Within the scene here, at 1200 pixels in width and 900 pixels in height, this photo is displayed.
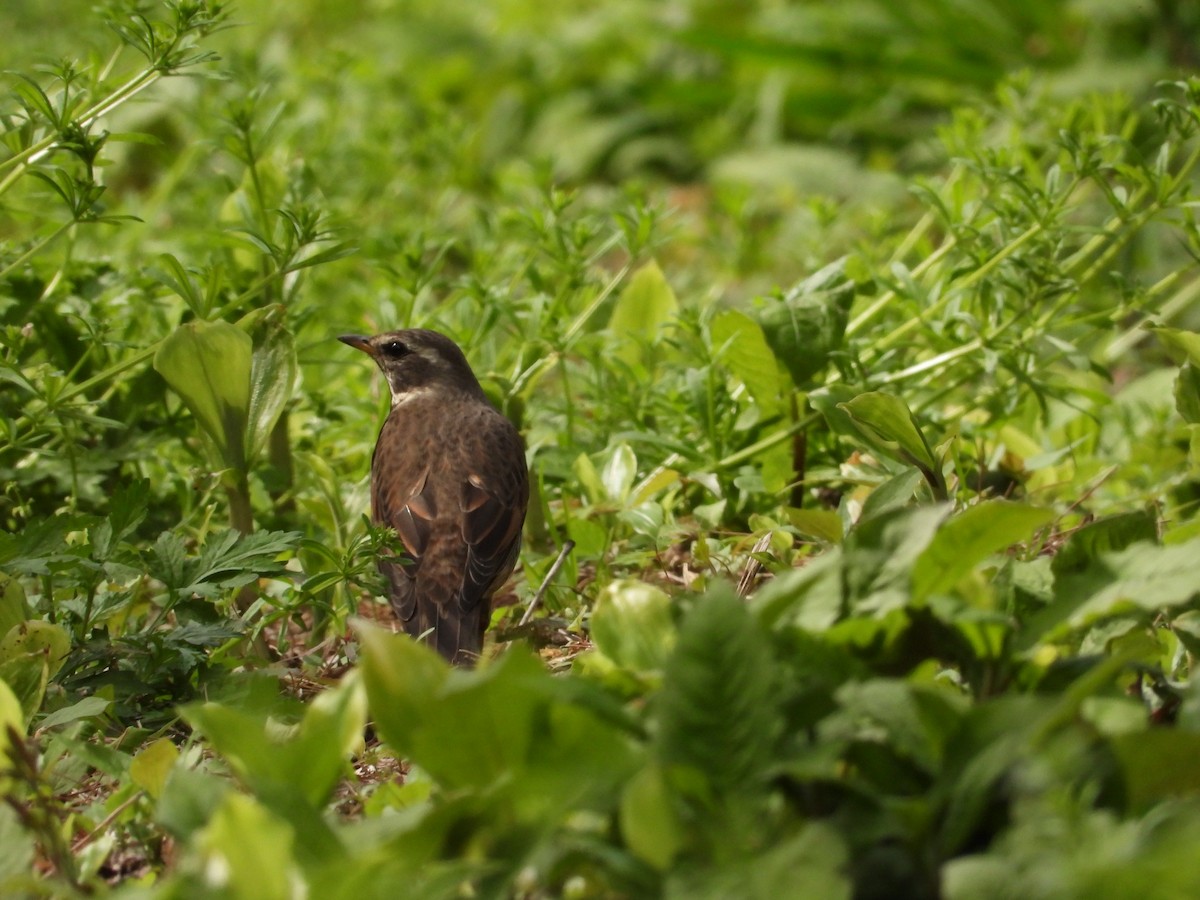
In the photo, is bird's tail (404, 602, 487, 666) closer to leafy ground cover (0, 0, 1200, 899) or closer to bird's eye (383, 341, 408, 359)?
leafy ground cover (0, 0, 1200, 899)

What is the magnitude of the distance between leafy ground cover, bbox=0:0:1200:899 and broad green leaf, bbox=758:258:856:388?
0.05 feet

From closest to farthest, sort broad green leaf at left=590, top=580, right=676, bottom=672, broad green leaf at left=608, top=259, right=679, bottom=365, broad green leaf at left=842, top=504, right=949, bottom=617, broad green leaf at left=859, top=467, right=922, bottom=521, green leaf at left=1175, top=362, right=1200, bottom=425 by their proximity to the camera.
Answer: broad green leaf at left=842, top=504, right=949, bottom=617 → broad green leaf at left=590, top=580, right=676, bottom=672 → broad green leaf at left=859, top=467, right=922, bottom=521 → green leaf at left=1175, top=362, right=1200, bottom=425 → broad green leaf at left=608, top=259, right=679, bottom=365

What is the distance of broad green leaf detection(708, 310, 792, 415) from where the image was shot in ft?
13.9

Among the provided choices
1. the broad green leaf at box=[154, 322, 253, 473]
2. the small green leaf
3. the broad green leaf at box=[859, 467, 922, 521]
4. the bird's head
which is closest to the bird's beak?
the bird's head

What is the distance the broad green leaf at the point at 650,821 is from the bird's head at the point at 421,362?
8.57ft

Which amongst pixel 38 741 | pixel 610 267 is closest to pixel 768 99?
pixel 610 267

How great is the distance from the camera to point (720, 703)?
2.31m

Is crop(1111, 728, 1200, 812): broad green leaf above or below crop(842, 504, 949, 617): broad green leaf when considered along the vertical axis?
below

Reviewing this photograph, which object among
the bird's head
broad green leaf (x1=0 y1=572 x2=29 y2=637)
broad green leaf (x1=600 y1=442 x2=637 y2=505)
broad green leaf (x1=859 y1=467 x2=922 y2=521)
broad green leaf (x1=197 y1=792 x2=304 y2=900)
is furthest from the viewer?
the bird's head

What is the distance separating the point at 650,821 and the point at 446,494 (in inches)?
90.1

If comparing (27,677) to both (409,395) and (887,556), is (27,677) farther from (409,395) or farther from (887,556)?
(887,556)

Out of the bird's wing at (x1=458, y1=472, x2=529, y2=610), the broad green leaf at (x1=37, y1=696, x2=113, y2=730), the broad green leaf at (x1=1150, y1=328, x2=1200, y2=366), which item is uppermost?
the broad green leaf at (x1=1150, y1=328, x2=1200, y2=366)

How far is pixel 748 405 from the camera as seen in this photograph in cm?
454

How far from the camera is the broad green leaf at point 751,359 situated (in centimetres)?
424
